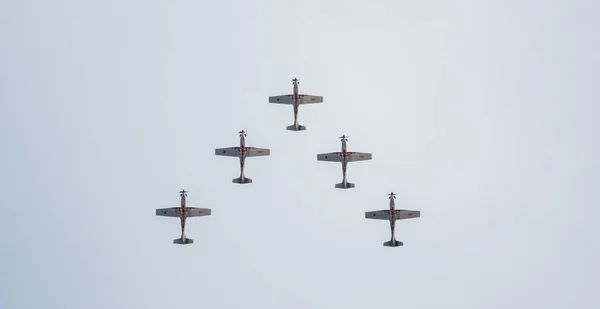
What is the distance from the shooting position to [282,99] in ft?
469

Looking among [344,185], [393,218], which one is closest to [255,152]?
[344,185]

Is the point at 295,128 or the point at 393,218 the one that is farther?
the point at 295,128

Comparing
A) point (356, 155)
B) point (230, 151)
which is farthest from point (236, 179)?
point (356, 155)

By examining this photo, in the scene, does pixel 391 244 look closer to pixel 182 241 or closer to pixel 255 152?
pixel 255 152

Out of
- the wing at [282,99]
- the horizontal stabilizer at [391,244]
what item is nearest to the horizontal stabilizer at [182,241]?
the wing at [282,99]

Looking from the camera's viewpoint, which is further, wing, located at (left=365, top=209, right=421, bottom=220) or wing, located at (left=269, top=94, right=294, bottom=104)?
wing, located at (left=269, top=94, right=294, bottom=104)

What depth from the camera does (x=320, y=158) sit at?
142625 mm

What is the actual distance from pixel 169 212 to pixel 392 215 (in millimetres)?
22759

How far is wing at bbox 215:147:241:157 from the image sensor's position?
461 feet

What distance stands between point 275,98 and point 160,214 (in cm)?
1703

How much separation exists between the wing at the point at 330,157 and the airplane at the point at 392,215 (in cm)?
634

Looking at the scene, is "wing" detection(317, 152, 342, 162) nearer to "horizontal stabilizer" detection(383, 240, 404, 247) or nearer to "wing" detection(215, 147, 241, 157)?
"wing" detection(215, 147, 241, 157)

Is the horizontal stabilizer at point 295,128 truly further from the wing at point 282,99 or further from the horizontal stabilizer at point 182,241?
the horizontal stabilizer at point 182,241

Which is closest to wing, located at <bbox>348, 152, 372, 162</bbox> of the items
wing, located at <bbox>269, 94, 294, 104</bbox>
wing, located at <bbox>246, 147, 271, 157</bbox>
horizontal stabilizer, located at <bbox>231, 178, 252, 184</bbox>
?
wing, located at <bbox>269, 94, 294, 104</bbox>
